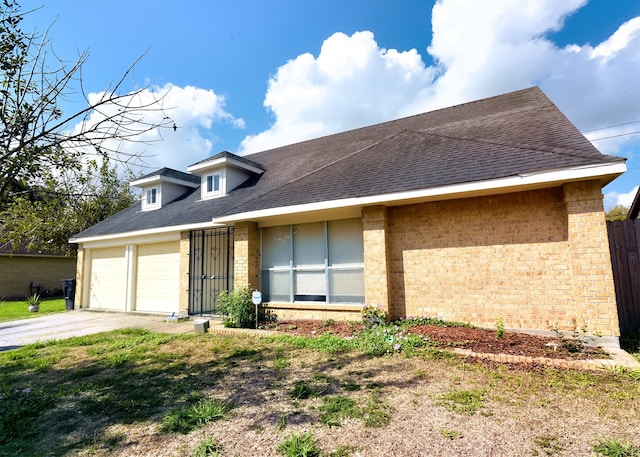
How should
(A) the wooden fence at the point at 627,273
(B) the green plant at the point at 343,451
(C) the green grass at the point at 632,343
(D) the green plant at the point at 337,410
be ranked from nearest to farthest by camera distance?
(B) the green plant at the point at 343,451
(D) the green plant at the point at 337,410
(C) the green grass at the point at 632,343
(A) the wooden fence at the point at 627,273

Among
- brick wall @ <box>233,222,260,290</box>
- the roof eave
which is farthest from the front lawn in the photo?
brick wall @ <box>233,222,260,290</box>

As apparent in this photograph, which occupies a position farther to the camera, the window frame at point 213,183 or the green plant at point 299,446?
the window frame at point 213,183

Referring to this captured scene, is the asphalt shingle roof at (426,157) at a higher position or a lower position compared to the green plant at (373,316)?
higher

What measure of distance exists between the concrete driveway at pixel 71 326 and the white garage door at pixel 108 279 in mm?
856

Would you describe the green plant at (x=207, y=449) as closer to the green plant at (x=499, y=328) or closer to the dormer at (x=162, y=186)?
the green plant at (x=499, y=328)

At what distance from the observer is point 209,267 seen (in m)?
12.0

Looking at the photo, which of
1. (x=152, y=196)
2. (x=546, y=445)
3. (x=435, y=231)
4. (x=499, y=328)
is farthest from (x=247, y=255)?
(x=152, y=196)

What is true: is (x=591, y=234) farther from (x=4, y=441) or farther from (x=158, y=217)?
(x=158, y=217)

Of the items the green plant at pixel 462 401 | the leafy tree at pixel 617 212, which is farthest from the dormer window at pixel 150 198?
the leafy tree at pixel 617 212

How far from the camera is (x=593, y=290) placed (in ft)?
19.5

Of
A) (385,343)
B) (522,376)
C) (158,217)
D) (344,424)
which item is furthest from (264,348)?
(158,217)

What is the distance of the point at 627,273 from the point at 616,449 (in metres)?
5.81

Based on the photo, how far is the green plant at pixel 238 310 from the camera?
8609mm

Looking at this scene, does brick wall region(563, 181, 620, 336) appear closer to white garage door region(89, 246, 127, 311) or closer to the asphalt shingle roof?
the asphalt shingle roof
